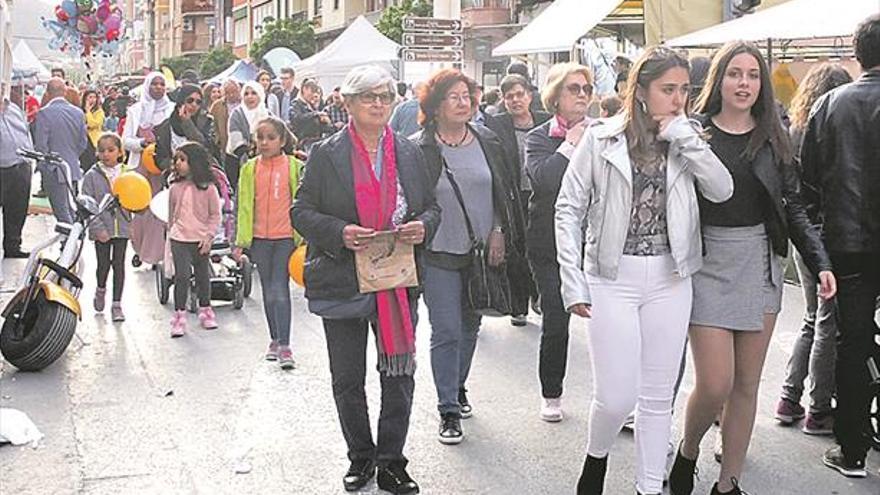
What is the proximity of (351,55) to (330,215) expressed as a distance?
2138cm

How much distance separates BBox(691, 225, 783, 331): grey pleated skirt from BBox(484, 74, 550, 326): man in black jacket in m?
1.69

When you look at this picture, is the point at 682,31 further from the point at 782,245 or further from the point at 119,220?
the point at 782,245

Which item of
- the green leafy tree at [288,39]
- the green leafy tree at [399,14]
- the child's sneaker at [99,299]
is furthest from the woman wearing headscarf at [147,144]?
the green leafy tree at [288,39]

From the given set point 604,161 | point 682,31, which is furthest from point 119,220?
point 682,31

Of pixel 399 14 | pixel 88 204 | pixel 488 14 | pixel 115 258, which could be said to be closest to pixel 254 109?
pixel 115 258

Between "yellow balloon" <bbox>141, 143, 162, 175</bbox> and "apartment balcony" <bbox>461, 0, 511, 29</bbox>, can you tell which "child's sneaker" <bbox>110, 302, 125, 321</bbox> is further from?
"apartment balcony" <bbox>461, 0, 511, 29</bbox>

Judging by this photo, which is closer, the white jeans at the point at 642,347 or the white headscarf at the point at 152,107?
the white jeans at the point at 642,347

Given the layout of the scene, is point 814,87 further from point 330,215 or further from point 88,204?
point 88,204

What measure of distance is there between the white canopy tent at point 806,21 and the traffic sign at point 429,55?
27.4ft

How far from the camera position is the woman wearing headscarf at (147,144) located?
10188mm

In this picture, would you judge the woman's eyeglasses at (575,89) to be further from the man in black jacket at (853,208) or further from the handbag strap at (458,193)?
the man in black jacket at (853,208)

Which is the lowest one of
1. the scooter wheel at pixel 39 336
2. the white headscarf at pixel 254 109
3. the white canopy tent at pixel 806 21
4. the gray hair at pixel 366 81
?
the scooter wheel at pixel 39 336

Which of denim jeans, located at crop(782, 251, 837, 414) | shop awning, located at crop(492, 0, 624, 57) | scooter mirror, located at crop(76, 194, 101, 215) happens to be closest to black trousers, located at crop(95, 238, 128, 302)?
scooter mirror, located at crop(76, 194, 101, 215)

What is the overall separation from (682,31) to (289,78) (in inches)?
315
